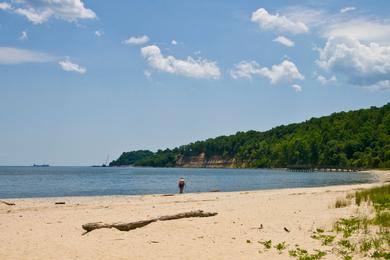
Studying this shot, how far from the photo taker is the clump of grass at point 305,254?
12.2 metres

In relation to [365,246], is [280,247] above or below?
below

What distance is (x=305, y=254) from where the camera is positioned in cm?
1261

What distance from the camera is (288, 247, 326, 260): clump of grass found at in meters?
12.2

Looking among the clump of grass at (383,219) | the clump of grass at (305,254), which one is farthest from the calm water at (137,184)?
the clump of grass at (305,254)

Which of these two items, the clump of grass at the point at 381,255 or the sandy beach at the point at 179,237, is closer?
the clump of grass at the point at 381,255

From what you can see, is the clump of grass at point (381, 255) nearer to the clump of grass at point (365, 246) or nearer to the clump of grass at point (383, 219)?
the clump of grass at point (365, 246)

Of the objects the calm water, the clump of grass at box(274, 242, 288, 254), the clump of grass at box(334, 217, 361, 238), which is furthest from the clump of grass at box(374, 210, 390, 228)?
the calm water

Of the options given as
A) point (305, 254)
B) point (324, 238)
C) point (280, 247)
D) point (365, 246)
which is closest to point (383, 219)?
point (324, 238)

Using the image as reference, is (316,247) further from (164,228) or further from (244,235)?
(164,228)

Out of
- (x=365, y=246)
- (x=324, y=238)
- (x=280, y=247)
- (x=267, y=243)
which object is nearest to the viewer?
(x=365, y=246)

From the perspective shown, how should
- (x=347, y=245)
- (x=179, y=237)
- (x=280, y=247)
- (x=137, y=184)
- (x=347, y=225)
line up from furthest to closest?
(x=137, y=184), (x=347, y=225), (x=179, y=237), (x=280, y=247), (x=347, y=245)

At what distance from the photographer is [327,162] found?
639 ft

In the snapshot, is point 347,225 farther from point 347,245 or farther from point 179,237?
point 179,237

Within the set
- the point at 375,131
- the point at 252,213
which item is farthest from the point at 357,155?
the point at 252,213
